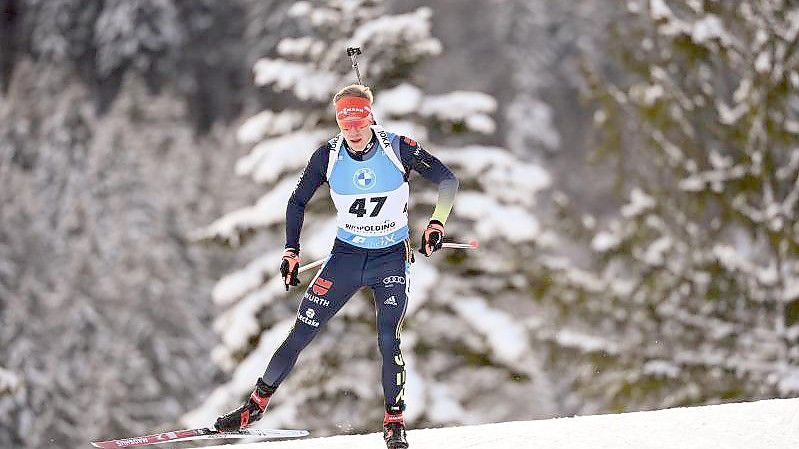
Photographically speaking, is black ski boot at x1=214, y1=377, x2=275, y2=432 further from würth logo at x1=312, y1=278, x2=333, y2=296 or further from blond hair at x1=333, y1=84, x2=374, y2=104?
blond hair at x1=333, y1=84, x2=374, y2=104

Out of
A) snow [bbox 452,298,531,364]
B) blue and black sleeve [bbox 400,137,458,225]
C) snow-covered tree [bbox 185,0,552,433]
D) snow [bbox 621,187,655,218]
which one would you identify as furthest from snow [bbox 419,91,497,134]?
blue and black sleeve [bbox 400,137,458,225]

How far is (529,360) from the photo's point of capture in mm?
14312

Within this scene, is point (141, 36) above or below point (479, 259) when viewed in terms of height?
above

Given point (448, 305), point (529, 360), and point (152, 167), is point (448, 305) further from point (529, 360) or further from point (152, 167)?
point (152, 167)

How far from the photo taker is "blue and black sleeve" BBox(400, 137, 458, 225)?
6.95 m

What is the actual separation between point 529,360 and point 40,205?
4460 cm

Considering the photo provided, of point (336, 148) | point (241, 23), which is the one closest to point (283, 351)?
point (336, 148)

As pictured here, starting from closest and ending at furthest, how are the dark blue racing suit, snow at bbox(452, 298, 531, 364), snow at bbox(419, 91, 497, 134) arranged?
1. the dark blue racing suit
2. snow at bbox(452, 298, 531, 364)
3. snow at bbox(419, 91, 497, 134)

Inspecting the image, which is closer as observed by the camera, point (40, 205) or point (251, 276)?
point (251, 276)

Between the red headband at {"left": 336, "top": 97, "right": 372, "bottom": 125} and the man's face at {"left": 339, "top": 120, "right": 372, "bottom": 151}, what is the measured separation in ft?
0.08

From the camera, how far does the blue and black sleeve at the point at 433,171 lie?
273 inches

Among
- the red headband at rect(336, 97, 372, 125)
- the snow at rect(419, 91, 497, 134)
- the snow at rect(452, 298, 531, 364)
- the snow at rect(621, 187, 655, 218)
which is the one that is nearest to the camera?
the red headband at rect(336, 97, 372, 125)

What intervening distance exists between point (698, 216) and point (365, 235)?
9855 mm

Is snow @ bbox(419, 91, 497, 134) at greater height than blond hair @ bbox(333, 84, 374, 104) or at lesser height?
greater
